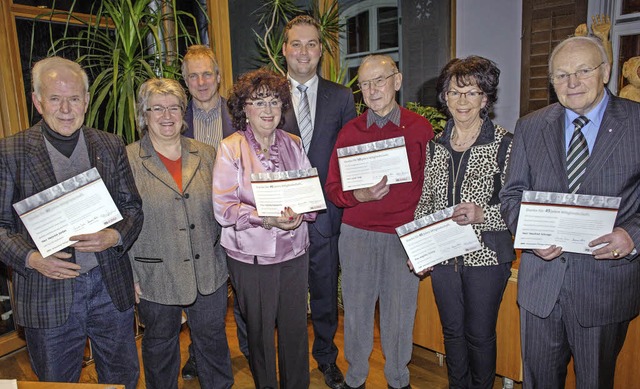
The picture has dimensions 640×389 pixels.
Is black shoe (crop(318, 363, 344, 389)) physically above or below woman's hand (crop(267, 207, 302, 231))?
below

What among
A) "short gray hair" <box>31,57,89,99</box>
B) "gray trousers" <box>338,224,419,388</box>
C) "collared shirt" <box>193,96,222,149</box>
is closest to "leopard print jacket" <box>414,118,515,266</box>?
"gray trousers" <box>338,224,419,388</box>

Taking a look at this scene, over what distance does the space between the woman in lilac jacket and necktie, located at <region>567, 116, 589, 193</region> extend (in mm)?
1086

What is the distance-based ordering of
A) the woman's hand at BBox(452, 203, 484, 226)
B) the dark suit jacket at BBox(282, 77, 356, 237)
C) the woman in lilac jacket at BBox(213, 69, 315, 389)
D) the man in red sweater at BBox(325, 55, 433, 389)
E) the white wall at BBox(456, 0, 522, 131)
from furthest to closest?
the white wall at BBox(456, 0, 522, 131)
the dark suit jacket at BBox(282, 77, 356, 237)
the man in red sweater at BBox(325, 55, 433, 389)
the woman in lilac jacket at BBox(213, 69, 315, 389)
the woman's hand at BBox(452, 203, 484, 226)

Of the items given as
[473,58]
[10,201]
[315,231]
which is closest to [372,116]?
[473,58]

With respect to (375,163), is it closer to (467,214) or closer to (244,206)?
(467,214)

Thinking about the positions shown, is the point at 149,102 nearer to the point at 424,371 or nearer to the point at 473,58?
the point at 473,58

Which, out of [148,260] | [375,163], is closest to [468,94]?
[375,163]

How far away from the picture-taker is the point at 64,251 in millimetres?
1782

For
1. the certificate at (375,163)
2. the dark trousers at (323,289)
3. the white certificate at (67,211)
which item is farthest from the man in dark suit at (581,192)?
the white certificate at (67,211)

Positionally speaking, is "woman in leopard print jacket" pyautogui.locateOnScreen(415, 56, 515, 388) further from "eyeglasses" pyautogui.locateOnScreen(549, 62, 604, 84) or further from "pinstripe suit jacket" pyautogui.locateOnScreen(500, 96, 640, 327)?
"eyeglasses" pyautogui.locateOnScreen(549, 62, 604, 84)

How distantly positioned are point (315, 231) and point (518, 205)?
1140 millimetres

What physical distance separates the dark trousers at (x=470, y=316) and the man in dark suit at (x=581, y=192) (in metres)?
0.18

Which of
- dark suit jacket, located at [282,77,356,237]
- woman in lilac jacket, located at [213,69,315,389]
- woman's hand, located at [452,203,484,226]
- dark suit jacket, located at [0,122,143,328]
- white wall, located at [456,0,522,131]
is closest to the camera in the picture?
dark suit jacket, located at [0,122,143,328]

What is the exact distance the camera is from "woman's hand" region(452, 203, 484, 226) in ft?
6.35
